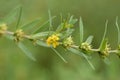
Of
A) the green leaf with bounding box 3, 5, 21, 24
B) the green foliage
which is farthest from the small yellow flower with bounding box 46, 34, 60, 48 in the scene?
the green leaf with bounding box 3, 5, 21, 24

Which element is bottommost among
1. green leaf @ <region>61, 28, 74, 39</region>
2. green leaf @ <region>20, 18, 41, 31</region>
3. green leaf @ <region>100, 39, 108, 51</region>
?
green leaf @ <region>100, 39, 108, 51</region>

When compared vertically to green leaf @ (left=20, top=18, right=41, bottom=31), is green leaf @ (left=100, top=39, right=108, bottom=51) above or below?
below

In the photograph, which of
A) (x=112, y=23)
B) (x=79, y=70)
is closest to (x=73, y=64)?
(x=79, y=70)

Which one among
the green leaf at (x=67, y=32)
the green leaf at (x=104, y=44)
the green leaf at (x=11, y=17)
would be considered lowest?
the green leaf at (x=104, y=44)

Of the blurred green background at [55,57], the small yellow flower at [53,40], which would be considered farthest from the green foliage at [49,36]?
the blurred green background at [55,57]

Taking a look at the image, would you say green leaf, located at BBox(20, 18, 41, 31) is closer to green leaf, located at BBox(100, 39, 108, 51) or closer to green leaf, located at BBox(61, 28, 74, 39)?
green leaf, located at BBox(61, 28, 74, 39)

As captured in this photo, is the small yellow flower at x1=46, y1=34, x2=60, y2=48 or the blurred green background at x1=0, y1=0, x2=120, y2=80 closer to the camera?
the small yellow flower at x1=46, y1=34, x2=60, y2=48

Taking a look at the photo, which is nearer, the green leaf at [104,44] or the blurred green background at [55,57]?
the green leaf at [104,44]

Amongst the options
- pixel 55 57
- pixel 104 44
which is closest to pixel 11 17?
pixel 104 44

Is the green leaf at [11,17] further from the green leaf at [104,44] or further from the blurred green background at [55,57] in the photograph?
the blurred green background at [55,57]
